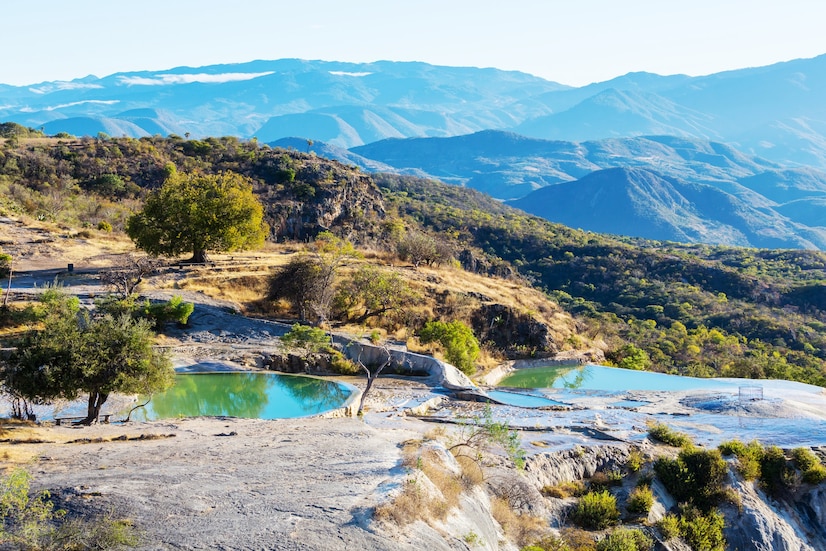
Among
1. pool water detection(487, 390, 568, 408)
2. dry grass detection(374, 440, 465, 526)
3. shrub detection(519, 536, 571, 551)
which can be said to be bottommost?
pool water detection(487, 390, 568, 408)

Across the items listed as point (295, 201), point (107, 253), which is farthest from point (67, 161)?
point (107, 253)

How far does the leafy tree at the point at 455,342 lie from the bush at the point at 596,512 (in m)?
14.1

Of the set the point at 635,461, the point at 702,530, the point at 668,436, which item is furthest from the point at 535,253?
the point at 702,530

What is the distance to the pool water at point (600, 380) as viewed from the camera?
29578 mm

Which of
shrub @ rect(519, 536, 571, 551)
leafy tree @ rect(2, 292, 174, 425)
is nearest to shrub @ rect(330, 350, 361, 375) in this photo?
leafy tree @ rect(2, 292, 174, 425)

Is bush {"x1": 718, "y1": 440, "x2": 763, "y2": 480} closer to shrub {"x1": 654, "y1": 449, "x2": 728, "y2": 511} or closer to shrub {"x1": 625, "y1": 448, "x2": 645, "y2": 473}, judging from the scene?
shrub {"x1": 654, "y1": 449, "x2": 728, "y2": 511}

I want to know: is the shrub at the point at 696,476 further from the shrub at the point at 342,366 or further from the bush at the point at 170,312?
the bush at the point at 170,312

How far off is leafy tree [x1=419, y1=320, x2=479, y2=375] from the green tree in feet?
38.2

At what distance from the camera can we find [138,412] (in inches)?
745

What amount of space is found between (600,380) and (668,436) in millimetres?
14031

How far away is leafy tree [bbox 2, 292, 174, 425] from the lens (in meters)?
15.1

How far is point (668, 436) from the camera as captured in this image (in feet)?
59.3

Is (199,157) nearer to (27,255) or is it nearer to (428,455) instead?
(27,255)

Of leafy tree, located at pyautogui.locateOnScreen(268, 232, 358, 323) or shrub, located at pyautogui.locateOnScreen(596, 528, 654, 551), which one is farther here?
leafy tree, located at pyautogui.locateOnScreen(268, 232, 358, 323)
